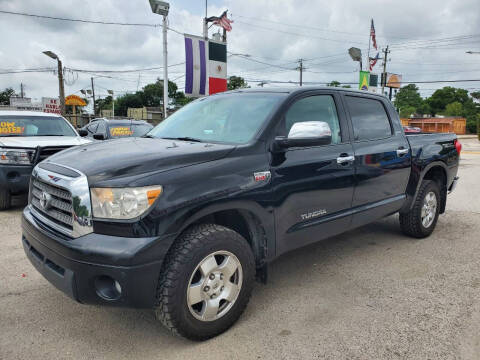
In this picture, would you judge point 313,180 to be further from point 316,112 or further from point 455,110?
point 455,110

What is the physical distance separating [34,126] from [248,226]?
606 cm

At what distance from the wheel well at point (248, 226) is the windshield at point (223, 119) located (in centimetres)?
56

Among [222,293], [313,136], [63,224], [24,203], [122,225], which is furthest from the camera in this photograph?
[24,203]

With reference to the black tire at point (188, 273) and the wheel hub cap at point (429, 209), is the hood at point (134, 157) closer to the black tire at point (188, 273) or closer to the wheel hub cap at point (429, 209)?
the black tire at point (188, 273)

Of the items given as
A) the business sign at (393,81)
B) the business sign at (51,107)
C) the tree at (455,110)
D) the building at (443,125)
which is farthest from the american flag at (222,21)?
the tree at (455,110)

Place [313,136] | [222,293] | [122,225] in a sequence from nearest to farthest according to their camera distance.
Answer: [122,225] → [222,293] → [313,136]

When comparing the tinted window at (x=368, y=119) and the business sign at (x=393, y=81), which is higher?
the business sign at (x=393, y=81)

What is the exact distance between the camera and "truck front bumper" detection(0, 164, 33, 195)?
5867 millimetres

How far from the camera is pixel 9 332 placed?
107 inches

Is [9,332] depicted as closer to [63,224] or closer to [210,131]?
[63,224]

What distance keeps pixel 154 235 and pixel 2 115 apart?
20.9ft

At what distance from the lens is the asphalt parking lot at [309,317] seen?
8.32 feet

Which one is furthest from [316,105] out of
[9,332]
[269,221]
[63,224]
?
[9,332]

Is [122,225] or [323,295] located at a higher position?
[122,225]
